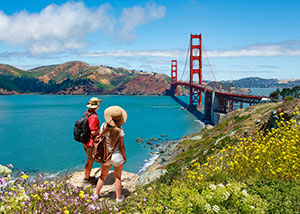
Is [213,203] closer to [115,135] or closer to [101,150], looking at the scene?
[115,135]

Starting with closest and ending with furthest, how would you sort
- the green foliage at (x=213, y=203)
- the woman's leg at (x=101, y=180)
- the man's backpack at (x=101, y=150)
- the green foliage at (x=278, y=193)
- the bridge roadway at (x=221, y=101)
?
the green foliage at (x=213, y=203) < the green foliage at (x=278, y=193) < the man's backpack at (x=101, y=150) < the woman's leg at (x=101, y=180) < the bridge roadway at (x=221, y=101)

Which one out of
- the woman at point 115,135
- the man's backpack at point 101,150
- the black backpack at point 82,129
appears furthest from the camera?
the black backpack at point 82,129

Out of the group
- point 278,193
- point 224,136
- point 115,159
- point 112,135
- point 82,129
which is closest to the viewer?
point 278,193

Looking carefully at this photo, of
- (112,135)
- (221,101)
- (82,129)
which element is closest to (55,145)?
(221,101)

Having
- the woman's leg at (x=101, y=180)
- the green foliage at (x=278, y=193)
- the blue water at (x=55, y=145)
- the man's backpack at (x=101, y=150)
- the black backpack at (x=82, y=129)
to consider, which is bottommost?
the blue water at (x=55, y=145)

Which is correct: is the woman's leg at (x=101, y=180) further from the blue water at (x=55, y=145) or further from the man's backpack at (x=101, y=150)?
the blue water at (x=55, y=145)

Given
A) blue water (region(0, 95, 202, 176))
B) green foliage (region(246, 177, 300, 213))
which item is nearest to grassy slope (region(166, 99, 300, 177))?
green foliage (region(246, 177, 300, 213))

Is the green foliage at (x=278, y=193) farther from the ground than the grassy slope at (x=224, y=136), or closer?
farther from the ground

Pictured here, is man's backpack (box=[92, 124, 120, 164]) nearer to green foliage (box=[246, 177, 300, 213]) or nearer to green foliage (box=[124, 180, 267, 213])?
green foliage (box=[124, 180, 267, 213])

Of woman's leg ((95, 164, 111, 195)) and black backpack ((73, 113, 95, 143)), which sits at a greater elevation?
black backpack ((73, 113, 95, 143))

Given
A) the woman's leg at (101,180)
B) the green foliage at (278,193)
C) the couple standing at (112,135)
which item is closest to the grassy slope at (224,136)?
the couple standing at (112,135)

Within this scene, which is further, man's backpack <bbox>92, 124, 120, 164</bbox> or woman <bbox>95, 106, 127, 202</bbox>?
man's backpack <bbox>92, 124, 120, 164</bbox>

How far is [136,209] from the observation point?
4445 millimetres

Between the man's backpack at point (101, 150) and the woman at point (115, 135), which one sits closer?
the woman at point (115, 135)
